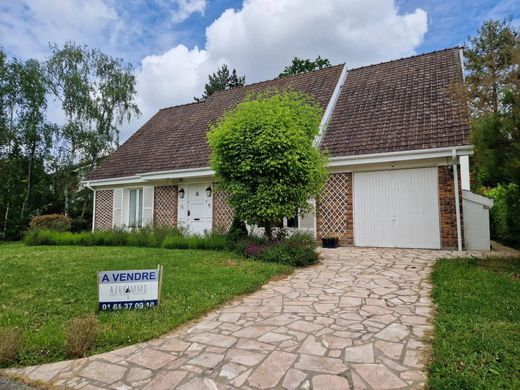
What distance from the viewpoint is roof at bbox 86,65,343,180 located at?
12.9 metres

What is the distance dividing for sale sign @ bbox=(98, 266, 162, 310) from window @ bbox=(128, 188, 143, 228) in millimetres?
10213

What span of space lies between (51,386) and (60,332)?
3.50ft

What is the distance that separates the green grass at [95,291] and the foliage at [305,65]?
22.5 metres

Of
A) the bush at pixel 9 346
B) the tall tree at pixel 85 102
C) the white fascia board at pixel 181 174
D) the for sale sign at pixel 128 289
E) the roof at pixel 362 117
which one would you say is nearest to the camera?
the bush at pixel 9 346

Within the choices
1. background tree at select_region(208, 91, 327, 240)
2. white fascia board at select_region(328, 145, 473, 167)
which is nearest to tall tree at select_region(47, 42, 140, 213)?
background tree at select_region(208, 91, 327, 240)

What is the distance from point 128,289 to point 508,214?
362 inches

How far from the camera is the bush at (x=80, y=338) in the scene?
3.13m

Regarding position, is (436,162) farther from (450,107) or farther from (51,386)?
(51,386)

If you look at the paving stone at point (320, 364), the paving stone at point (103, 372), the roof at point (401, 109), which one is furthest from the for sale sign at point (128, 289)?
the roof at point (401, 109)

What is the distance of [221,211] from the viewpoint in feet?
39.7

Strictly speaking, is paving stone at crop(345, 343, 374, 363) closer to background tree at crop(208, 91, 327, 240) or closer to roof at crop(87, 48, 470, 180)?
background tree at crop(208, 91, 327, 240)

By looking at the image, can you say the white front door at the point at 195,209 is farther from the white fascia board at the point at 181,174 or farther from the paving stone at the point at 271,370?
the paving stone at the point at 271,370

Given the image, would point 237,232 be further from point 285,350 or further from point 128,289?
point 285,350

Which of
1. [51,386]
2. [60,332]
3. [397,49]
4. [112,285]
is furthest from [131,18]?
[397,49]
